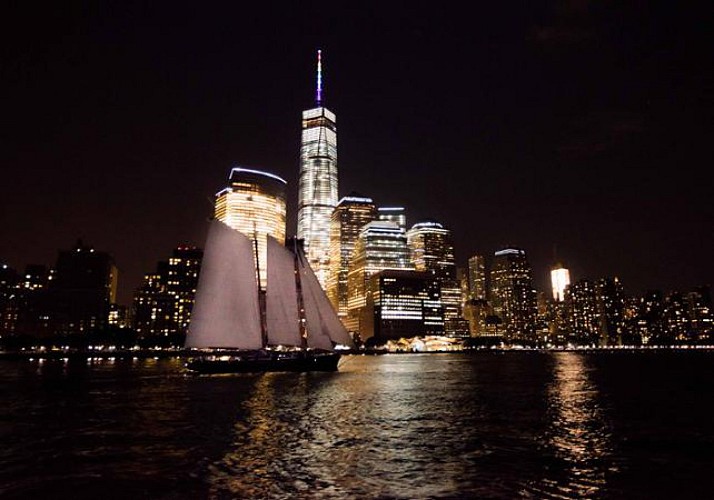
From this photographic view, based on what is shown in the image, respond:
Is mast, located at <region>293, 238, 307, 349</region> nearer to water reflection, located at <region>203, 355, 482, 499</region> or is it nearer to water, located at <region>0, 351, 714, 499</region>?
water, located at <region>0, 351, 714, 499</region>

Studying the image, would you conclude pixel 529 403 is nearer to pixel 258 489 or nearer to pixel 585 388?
pixel 585 388

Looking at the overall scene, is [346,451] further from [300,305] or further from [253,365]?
[253,365]

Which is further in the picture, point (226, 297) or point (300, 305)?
point (300, 305)

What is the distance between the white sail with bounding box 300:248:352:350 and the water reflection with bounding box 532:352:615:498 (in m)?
45.6

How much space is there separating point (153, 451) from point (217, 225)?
177 feet

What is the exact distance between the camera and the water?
1841cm

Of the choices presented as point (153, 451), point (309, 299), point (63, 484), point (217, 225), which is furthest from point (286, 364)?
point (63, 484)

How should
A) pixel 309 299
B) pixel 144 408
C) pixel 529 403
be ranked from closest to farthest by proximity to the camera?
pixel 144 408 < pixel 529 403 < pixel 309 299

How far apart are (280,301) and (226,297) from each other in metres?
9.01

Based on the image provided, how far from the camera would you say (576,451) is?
24625 mm

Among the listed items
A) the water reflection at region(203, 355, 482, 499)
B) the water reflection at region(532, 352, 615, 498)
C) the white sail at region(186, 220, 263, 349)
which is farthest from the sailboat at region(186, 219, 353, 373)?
the water reflection at region(532, 352, 615, 498)

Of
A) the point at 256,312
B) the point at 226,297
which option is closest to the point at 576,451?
the point at 226,297

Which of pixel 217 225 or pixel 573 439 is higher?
pixel 217 225

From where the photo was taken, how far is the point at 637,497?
17594 millimetres
